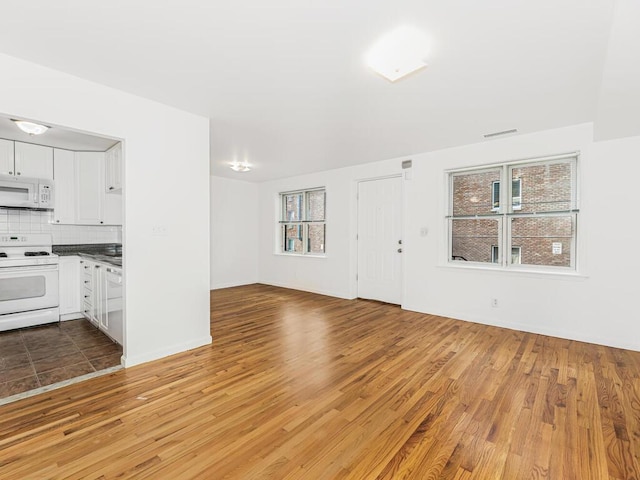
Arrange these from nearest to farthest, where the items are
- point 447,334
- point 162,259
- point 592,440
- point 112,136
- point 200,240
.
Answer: point 592,440, point 112,136, point 162,259, point 200,240, point 447,334

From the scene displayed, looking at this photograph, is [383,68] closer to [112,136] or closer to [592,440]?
[112,136]

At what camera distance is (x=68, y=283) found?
13.6ft

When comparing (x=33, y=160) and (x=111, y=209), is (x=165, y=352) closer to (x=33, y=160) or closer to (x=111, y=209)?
(x=111, y=209)

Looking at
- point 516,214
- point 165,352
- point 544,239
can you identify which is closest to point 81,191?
point 165,352

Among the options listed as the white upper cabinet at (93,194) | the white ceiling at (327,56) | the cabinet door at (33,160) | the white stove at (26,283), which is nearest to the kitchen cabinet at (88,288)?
the white stove at (26,283)

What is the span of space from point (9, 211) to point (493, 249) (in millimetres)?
6610

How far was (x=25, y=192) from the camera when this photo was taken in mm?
3994

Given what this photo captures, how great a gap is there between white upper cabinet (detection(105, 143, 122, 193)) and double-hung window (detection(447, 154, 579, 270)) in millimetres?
4319

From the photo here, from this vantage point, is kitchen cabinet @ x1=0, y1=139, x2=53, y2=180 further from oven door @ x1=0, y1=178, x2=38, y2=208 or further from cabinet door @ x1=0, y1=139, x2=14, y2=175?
oven door @ x1=0, y1=178, x2=38, y2=208

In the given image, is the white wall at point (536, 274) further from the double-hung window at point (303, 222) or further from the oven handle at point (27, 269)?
the oven handle at point (27, 269)

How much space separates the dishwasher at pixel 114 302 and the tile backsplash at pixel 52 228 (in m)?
1.79

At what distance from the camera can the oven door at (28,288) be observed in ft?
11.9

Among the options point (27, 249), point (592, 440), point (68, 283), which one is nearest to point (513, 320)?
point (592, 440)

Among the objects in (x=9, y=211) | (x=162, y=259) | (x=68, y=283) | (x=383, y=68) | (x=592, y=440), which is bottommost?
(x=592, y=440)
